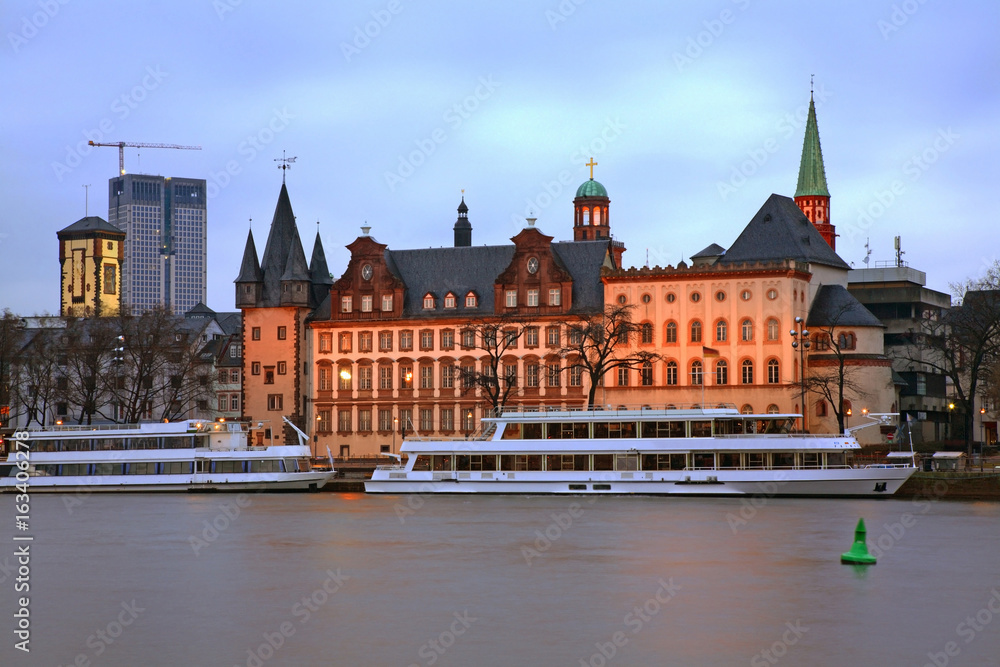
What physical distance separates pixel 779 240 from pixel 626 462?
3352cm

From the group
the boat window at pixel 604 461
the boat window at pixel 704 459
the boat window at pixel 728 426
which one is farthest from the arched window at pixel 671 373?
the boat window at pixel 704 459

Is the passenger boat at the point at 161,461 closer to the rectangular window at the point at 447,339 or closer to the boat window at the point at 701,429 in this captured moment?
the boat window at the point at 701,429

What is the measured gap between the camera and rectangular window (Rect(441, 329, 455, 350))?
111 m

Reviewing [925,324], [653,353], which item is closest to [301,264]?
[653,353]

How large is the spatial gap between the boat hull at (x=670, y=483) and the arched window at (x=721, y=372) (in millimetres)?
25776

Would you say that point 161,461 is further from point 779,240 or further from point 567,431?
point 779,240

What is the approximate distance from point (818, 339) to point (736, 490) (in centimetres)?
2939

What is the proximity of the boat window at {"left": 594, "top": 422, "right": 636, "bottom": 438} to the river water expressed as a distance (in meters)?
14.8

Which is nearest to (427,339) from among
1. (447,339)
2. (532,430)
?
(447,339)

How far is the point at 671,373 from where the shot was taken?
341ft

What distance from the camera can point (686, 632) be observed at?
31609 millimetres

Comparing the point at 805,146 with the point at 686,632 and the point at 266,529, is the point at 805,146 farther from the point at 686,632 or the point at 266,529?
the point at 686,632

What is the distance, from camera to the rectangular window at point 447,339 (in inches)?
4368

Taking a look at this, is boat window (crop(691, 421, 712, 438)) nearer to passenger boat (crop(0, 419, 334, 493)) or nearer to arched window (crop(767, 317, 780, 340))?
passenger boat (crop(0, 419, 334, 493))
